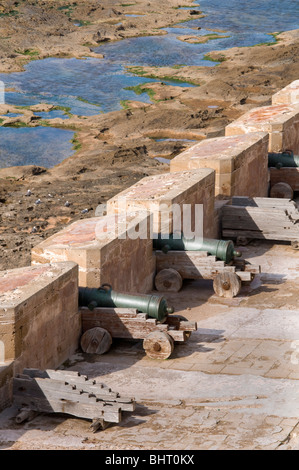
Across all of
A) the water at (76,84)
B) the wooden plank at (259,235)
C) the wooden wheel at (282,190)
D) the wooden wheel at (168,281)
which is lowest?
the water at (76,84)

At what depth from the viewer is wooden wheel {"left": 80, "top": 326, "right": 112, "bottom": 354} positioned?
32.0ft

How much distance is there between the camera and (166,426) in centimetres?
816

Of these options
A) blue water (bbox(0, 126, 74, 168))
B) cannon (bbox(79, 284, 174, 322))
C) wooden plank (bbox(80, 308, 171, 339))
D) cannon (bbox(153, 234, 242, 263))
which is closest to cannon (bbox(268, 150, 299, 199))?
cannon (bbox(153, 234, 242, 263))

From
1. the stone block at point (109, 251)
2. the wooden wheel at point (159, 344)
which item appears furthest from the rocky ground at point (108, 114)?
the wooden wheel at point (159, 344)

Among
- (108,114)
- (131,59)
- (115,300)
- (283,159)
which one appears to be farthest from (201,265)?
(131,59)

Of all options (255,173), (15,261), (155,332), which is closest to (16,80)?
(15,261)

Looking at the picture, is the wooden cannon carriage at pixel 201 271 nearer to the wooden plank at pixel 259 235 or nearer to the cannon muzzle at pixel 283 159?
the wooden plank at pixel 259 235

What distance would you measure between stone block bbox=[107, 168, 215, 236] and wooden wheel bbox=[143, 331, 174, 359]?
2096 millimetres

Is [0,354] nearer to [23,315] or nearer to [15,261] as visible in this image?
[23,315]

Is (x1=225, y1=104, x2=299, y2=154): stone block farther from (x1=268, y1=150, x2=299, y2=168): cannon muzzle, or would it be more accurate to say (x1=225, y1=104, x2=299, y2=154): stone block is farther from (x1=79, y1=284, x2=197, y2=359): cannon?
(x1=79, y1=284, x2=197, y2=359): cannon

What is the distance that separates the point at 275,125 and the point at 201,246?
164 inches

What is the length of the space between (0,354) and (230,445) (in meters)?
2.11

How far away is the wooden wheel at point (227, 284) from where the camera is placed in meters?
11.2

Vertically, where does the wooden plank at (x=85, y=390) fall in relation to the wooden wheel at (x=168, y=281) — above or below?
above
